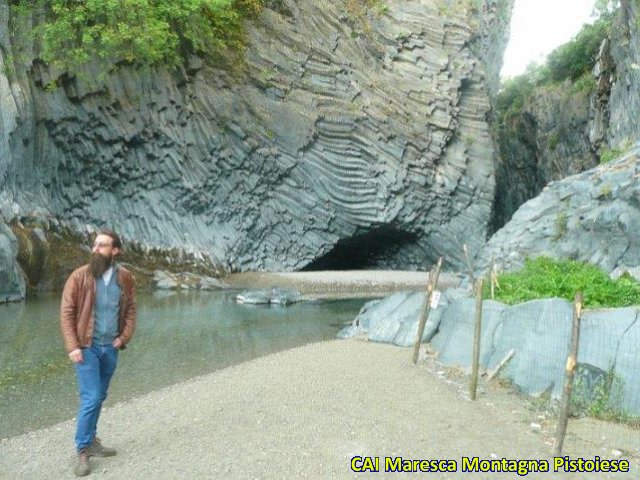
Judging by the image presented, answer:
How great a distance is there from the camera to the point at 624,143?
1956 cm

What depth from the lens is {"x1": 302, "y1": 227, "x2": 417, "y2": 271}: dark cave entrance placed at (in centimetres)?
3272

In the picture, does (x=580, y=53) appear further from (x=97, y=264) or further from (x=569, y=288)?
(x=97, y=264)

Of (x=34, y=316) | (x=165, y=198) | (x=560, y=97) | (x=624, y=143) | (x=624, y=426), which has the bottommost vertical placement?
(x=34, y=316)

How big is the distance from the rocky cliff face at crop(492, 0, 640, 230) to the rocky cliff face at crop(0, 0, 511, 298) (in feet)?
13.3

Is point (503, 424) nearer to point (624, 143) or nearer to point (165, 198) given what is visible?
point (624, 143)

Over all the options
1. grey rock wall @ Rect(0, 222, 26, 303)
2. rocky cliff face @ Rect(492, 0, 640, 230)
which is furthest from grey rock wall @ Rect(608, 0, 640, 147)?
grey rock wall @ Rect(0, 222, 26, 303)

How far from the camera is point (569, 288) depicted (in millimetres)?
9383

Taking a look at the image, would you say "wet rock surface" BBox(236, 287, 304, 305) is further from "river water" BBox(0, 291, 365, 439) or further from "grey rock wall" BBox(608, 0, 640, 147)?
"grey rock wall" BBox(608, 0, 640, 147)

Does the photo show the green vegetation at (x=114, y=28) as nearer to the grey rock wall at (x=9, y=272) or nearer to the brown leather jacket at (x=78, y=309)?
the grey rock wall at (x=9, y=272)

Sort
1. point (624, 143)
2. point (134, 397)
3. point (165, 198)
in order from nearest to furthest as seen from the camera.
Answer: point (134, 397)
point (624, 143)
point (165, 198)

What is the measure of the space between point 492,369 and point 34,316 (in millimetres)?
10433

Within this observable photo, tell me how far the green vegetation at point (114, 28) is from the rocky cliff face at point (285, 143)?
77cm

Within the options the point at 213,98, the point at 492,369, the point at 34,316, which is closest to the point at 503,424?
the point at 492,369

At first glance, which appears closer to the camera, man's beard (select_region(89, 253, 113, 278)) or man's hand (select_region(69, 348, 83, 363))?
man's hand (select_region(69, 348, 83, 363))
